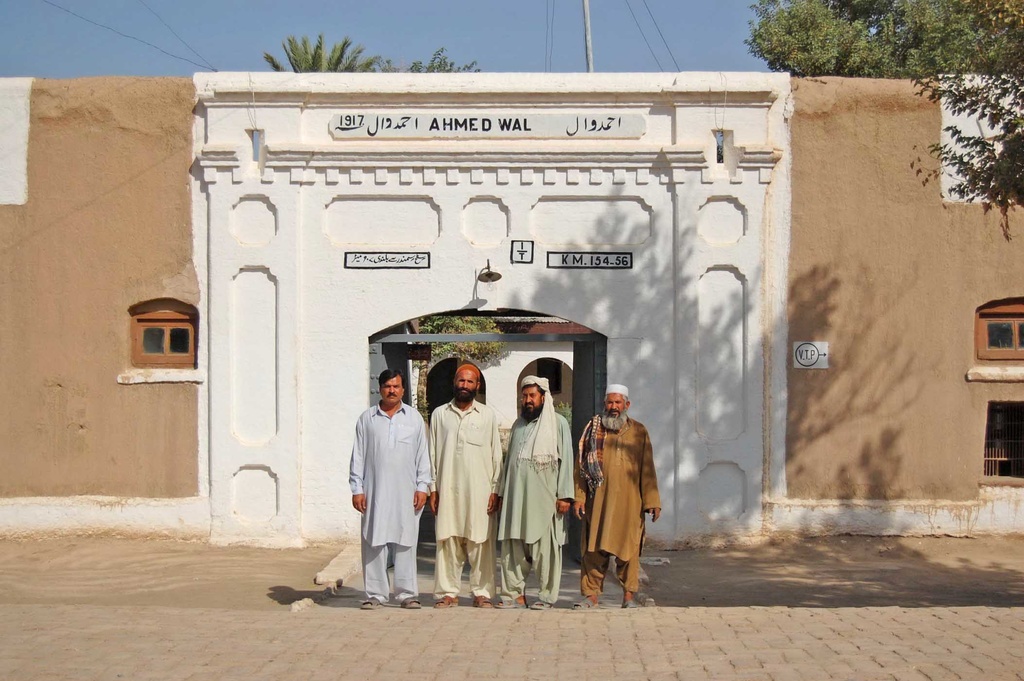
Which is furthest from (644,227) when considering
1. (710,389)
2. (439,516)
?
(439,516)

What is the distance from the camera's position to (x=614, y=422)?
25.9ft

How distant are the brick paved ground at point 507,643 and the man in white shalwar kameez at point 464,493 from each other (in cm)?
45

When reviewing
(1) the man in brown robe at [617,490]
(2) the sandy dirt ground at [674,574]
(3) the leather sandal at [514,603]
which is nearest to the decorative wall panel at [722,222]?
(2) the sandy dirt ground at [674,574]

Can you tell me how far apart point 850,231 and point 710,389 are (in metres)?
1.92

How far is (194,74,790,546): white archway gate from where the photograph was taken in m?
10.5

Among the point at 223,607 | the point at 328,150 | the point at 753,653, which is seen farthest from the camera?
the point at 328,150

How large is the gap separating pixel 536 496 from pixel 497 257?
10.8 ft

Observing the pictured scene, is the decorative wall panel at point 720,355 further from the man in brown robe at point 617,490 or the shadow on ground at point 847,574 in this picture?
the man in brown robe at point 617,490

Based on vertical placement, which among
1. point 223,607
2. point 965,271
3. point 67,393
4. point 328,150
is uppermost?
point 328,150

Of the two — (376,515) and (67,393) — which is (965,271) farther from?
(67,393)

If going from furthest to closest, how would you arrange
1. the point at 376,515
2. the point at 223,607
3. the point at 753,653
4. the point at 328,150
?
the point at 328,150
the point at 223,607
the point at 376,515
the point at 753,653

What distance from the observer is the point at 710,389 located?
A: 1055 cm

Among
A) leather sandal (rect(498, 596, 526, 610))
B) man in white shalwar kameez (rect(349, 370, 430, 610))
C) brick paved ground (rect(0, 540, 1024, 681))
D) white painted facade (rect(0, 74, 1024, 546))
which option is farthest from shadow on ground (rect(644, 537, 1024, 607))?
man in white shalwar kameez (rect(349, 370, 430, 610))

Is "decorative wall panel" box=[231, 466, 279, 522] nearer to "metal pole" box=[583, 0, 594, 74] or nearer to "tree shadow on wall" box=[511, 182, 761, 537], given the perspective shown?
"tree shadow on wall" box=[511, 182, 761, 537]
